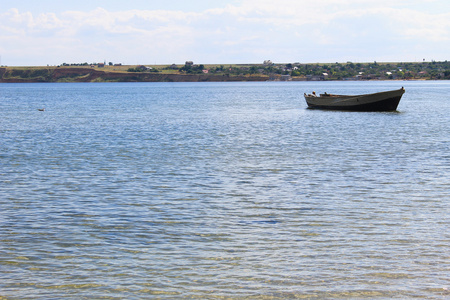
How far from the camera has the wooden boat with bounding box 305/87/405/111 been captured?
5969 centimetres

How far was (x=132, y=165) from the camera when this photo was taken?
24.5 meters

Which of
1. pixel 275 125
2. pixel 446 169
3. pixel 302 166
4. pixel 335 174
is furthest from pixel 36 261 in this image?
pixel 275 125

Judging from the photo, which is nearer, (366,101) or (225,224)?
(225,224)

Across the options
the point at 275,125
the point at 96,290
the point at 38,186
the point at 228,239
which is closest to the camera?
the point at 96,290

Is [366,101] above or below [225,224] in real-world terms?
above

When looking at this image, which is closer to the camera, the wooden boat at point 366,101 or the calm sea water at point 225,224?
the calm sea water at point 225,224

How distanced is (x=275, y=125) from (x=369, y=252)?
38.1 meters

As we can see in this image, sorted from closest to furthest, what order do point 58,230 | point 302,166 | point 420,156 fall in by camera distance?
point 58,230, point 302,166, point 420,156

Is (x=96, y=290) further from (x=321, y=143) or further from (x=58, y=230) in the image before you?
(x=321, y=143)

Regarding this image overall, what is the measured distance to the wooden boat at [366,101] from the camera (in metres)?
59.7

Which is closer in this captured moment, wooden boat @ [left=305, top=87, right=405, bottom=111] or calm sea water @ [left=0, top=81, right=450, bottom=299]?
calm sea water @ [left=0, top=81, right=450, bottom=299]

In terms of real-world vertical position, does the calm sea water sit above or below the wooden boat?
below

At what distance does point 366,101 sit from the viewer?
2373 inches

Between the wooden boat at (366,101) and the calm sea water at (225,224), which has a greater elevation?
the wooden boat at (366,101)
